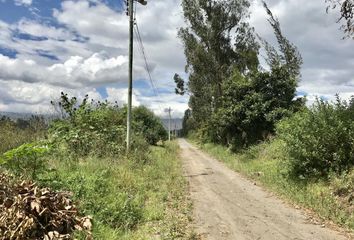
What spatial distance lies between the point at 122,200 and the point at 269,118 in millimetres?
15267

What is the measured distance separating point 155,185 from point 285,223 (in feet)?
17.0

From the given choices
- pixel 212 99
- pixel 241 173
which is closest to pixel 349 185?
pixel 241 173

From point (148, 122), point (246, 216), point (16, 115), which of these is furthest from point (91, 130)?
point (148, 122)

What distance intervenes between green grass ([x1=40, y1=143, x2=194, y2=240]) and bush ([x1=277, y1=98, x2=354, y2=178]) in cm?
393

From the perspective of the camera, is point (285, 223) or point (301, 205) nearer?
point (285, 223)

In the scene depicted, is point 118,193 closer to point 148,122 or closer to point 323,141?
point 323,141

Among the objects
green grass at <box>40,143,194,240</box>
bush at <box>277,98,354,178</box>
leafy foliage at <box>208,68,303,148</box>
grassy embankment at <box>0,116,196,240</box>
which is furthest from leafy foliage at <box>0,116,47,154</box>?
leafy foliage at <box>208,68,303,148</box>

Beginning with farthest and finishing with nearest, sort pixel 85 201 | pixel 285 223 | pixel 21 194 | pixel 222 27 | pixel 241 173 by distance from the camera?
pixel 222 27 → pixel 241 173 → pixel 285 223 → pixel 85 201 → pixel 21 194

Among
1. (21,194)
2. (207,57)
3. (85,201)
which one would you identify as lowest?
(85,201)

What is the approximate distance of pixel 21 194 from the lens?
18.9 feet

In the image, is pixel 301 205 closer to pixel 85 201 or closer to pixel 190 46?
pixel 85 201

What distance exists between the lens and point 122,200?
9414 millimetres

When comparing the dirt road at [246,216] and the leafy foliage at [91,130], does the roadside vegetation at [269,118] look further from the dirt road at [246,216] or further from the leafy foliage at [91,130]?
the leafy foliage at [91,130]

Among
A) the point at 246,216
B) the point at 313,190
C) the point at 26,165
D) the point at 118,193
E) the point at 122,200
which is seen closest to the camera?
the point at 26,165
